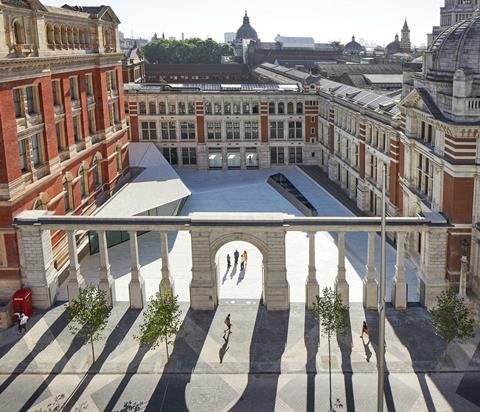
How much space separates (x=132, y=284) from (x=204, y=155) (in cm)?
4731

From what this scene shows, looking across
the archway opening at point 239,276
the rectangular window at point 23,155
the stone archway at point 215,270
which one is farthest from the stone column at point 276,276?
the rectangular window at point 23,155

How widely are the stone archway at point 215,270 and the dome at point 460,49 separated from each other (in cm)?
1747

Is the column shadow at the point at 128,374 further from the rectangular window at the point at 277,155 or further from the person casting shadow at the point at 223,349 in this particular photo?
the rectangular window at the point at 277,155

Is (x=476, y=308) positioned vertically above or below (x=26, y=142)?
below

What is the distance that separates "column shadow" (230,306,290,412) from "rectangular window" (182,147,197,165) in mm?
A: 48972

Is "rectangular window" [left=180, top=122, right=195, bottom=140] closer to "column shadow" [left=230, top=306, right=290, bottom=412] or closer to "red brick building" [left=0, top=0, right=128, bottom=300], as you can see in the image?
"red brick building" [left=0, top=0, right=128, bottom=300]

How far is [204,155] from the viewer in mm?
86500

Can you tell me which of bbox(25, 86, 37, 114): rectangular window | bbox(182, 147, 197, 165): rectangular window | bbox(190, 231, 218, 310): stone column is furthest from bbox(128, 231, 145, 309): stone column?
bbox(182, 147, 197, 165): rectangular window

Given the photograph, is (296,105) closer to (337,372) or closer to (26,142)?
(26,142)

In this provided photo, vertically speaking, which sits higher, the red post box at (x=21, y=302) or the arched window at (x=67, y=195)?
the arched window at (x=67, y=195)

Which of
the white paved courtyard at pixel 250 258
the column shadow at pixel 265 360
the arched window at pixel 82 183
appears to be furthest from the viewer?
the arched window at pixel 82 183

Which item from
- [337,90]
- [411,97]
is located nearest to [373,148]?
[411,97]

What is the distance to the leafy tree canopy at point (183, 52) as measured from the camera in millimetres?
181000

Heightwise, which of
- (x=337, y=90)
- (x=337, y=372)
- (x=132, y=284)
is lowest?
(x=337, y=372)
